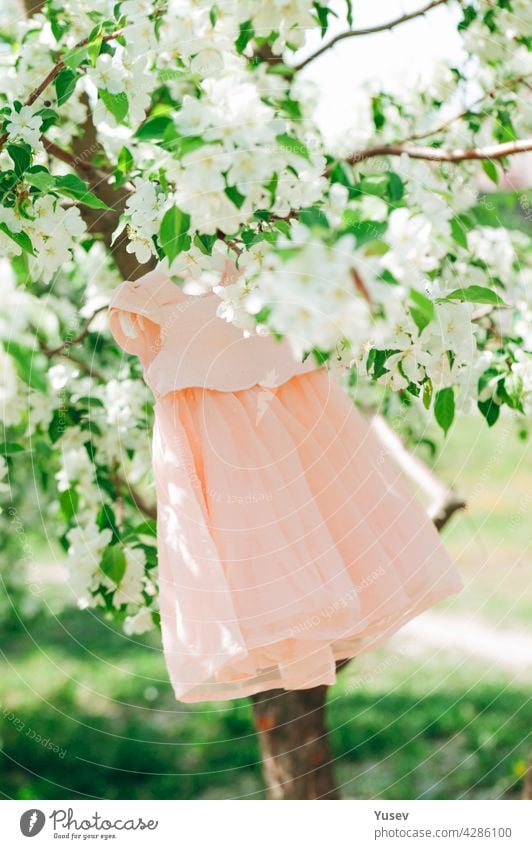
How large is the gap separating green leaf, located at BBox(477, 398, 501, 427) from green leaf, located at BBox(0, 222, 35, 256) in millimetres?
830

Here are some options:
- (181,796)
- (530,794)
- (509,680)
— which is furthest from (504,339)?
(509,680)

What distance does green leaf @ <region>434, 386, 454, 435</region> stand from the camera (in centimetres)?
149

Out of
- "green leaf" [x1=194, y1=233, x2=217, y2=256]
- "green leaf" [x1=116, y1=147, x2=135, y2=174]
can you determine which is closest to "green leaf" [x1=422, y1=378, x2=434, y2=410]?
"green leaf" [x1=194, y1=233, x2=217, y2=256]

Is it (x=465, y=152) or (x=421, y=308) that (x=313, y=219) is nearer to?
(x=421, y=308)

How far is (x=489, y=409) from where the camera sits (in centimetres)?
167

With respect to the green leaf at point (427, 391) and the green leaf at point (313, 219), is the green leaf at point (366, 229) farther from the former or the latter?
the green leaf at point (427, 391)

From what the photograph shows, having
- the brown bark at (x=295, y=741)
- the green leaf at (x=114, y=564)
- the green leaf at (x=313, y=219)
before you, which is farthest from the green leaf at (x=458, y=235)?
the brown bark at (x=295, y=741)

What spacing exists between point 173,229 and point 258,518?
23.8 inches

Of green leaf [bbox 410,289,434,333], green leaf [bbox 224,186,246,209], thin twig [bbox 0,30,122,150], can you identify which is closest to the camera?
green leaf [bbox 410,289,434,333]

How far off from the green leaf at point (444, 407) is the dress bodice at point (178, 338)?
33cm

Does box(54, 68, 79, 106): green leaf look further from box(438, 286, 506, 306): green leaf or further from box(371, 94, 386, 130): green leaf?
box(371, 94, 386, 130): green leaf

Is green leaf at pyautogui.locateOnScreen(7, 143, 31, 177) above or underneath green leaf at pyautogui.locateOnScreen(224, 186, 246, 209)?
above

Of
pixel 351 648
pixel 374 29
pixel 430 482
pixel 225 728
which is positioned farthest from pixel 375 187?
pixel 225 728

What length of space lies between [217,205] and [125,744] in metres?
2.56
